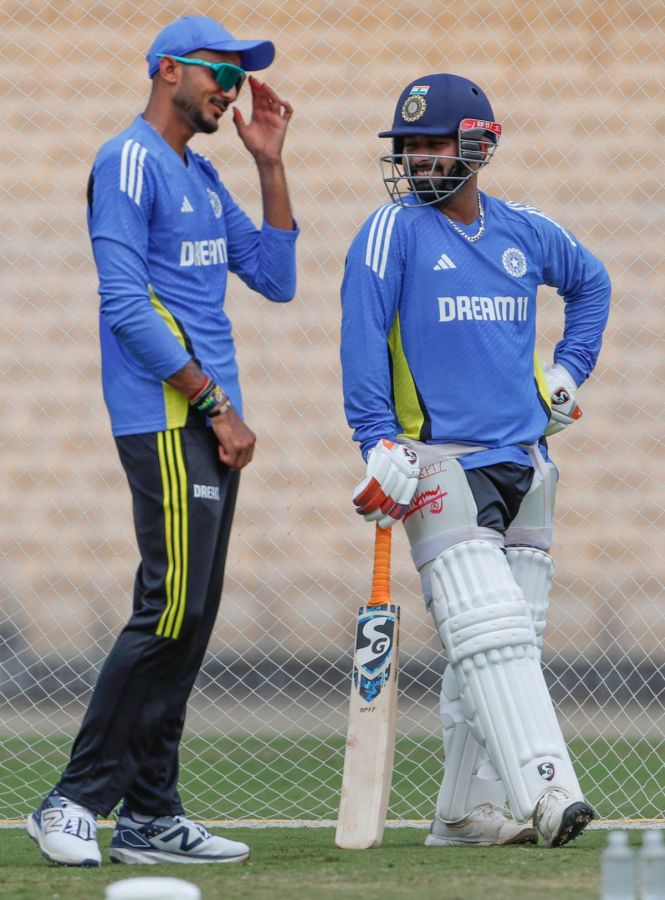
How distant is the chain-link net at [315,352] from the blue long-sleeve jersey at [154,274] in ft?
10.5

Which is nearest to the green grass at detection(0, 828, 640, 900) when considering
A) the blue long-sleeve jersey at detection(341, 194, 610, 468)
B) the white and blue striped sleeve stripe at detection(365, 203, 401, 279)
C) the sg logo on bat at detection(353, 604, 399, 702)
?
the sg logo on bat at detection(353, 604, 399, 702)

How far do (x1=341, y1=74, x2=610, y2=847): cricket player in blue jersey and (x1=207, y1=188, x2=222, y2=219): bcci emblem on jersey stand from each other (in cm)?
31

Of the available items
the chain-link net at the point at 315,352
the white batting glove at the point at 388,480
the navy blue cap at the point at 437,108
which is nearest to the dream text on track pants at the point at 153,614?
the white batting glove at the point at 388,480

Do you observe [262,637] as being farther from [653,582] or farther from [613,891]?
[613,891]

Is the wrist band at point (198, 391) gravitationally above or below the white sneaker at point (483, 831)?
above

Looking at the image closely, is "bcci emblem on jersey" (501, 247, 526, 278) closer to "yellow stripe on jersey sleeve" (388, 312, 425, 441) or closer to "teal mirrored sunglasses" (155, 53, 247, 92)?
"yellow stripe on jersey sleeve" (388, 312, 425, 441)

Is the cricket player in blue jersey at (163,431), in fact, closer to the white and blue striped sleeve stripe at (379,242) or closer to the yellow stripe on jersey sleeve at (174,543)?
the yellow stripe on jersey sleeve at (174,543)

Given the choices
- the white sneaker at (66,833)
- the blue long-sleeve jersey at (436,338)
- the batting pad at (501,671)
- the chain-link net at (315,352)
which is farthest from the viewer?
the chain-link net at (315,352)

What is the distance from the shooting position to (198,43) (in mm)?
2996

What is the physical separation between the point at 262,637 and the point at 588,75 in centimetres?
245

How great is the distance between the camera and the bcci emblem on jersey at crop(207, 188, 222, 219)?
120 inches

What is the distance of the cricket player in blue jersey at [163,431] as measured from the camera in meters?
2.87

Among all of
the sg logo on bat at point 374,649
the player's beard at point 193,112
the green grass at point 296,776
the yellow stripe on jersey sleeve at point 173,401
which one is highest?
the player's beard at point 193,112

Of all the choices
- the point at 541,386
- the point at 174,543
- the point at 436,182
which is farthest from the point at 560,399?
the point at 174,543
